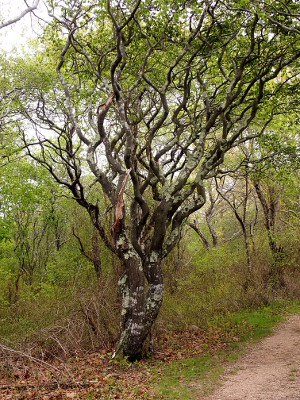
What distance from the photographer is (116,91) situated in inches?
295

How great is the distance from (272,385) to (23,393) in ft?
14.2

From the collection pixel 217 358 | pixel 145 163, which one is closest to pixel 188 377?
pixel 217 358

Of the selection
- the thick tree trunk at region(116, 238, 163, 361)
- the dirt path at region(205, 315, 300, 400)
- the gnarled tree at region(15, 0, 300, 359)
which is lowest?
the dirt path at region(205, 315, 300, 400)

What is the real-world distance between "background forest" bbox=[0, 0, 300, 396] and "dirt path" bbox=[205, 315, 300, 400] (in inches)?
82.5

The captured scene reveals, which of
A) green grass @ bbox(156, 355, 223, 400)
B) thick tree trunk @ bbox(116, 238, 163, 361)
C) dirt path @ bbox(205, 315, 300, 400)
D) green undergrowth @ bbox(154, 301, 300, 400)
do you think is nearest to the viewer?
dirt path @ bbox(205, 315, 300, 400)

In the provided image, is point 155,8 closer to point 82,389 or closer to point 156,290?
point 156,290

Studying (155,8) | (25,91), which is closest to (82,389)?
(155,8)

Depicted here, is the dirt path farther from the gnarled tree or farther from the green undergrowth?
the gnarled tree

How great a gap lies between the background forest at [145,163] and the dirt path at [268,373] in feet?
6.87

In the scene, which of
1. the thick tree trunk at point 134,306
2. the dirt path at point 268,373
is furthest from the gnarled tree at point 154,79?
the dirt path at point 268,373

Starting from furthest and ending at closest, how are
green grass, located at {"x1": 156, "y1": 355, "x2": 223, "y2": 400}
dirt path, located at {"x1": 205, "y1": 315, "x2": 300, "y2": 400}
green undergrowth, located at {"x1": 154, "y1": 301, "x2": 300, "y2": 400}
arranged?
green undergrowth, located at {"x1": 154, "y1": 301, "x2": 300, "y2": 400} → green grass, located at {"x1": 156, "y1": 355, "x2": 223, "y2": 400} → dirt path, located at {"x1": 205, "y1": 315, "x2": 300, "y2": 400}

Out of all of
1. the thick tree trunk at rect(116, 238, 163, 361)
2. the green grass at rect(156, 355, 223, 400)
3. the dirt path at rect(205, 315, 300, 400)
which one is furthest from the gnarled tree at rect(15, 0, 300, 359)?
the dirt path at rect(205, 315, 300, 400)

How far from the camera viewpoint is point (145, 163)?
10.4 metres

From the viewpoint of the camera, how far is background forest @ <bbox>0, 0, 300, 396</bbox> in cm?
788
